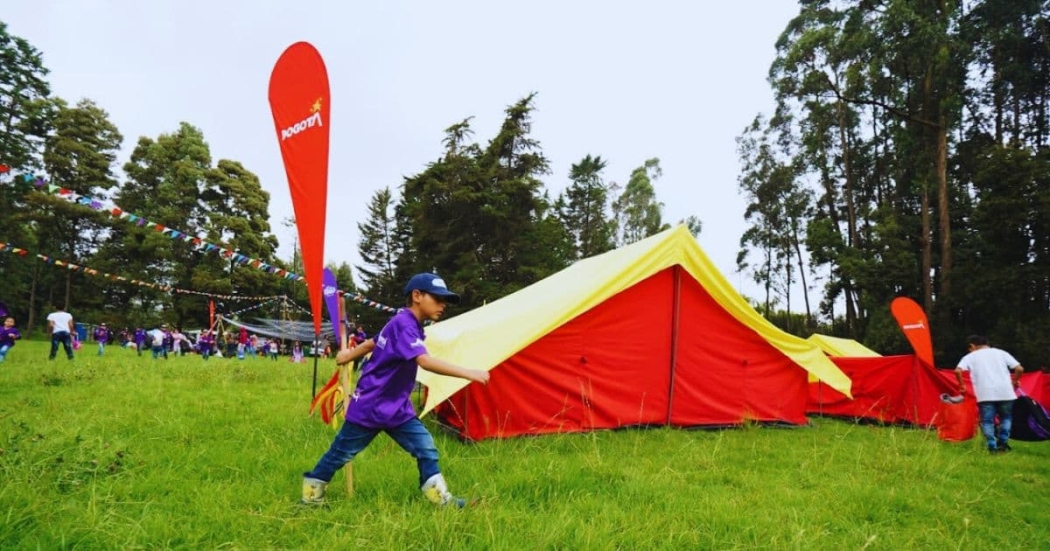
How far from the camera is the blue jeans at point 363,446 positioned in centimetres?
309

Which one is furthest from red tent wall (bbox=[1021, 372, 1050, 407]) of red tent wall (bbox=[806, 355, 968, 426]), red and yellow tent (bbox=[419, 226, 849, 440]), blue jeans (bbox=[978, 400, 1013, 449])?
red and yellow tent (bbox=[419, 226, 849, 440])

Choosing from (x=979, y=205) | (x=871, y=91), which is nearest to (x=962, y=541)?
(x=979, y=205)

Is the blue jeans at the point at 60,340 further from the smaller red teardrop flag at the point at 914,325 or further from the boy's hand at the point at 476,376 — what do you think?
the smaller red teardrop flag at the point at 914,325

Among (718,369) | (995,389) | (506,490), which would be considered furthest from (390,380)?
(995,389)

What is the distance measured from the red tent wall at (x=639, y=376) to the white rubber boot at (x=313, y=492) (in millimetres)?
2335

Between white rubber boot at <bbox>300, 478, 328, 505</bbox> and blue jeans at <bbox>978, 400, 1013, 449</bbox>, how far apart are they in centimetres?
748

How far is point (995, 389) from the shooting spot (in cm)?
624

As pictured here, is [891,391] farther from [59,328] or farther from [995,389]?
[59,328]

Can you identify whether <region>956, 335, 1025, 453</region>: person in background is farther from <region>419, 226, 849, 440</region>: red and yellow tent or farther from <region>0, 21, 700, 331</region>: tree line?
<region>0, 21, 700, 331</region>: tree line

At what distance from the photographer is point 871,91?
21906 millimetres

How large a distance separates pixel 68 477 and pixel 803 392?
8.00 meters

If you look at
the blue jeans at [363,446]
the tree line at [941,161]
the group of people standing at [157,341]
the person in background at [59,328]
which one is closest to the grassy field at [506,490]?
the blue jeans at [363,446]

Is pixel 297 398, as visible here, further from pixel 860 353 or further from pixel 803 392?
pixel 860 353

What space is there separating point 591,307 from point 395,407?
3286 millimetres
